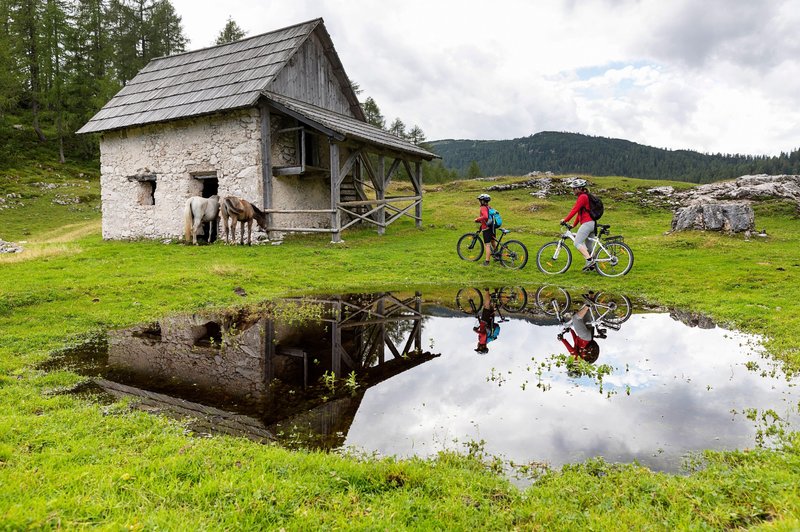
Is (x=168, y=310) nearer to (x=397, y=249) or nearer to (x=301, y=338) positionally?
(x=301, y=338)

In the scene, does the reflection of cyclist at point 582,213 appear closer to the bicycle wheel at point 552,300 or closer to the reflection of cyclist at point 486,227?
the bicycle wheel at point 552,300

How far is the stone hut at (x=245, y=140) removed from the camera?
60.2 feet

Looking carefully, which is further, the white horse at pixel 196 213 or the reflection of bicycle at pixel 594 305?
the white horse at pixel 196 213

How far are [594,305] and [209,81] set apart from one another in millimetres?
18855

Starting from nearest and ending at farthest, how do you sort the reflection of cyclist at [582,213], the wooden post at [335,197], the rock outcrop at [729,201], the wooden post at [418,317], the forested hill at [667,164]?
1. the wooden post at [418,317]
2. the reflection of cyclist at [582,213]
3. the rock outcrop at [729,201]
4. the wooden post at [335,197]
5. the forested hill at [667,164]

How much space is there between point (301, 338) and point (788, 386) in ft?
20.2

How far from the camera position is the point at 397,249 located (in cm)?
1667

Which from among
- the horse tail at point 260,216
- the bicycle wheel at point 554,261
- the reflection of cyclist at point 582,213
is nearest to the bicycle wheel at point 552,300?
the bicycle wheel at point 554,261

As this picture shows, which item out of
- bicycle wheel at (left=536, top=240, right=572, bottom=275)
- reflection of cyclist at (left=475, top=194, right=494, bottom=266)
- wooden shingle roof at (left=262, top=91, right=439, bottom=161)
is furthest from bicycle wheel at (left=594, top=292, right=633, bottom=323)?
wooden shingle roof at (left=262, top=91, right=439, bottom=161)

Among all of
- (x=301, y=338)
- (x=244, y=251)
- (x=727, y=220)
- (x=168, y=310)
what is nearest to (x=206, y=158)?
(x=244, y=251)

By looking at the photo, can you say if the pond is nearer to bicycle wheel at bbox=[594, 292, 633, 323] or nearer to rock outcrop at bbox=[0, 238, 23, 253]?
bicycle wheel at bbox=[594, 292, 633, 323]

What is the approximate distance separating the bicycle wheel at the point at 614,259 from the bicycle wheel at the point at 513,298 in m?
2.69

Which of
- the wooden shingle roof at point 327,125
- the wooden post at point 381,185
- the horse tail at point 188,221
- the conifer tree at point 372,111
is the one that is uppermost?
the conifer tree at point 372,111

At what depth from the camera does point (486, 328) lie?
805 centimetres
